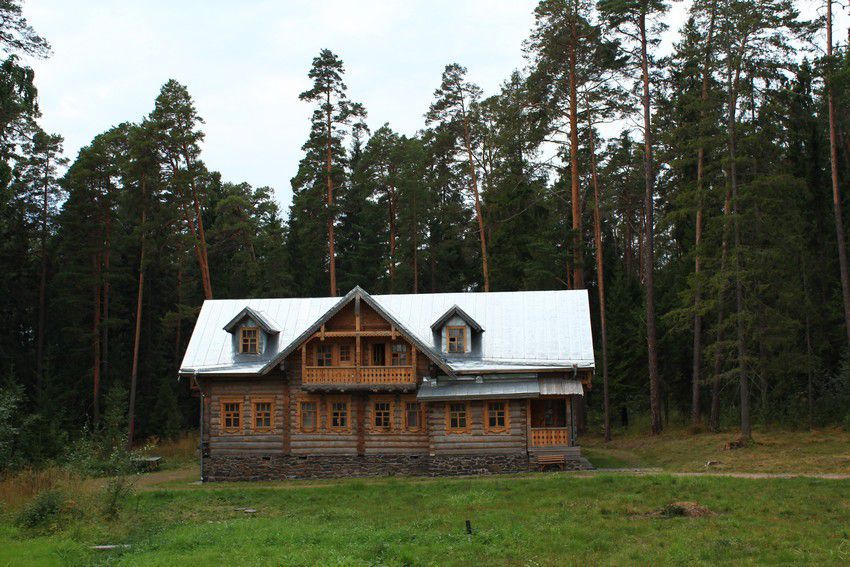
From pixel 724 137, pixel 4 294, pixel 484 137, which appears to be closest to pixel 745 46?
pixel 724 137

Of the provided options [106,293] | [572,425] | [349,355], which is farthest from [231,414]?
[106,293]

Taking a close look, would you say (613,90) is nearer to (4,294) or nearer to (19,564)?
(19,564)

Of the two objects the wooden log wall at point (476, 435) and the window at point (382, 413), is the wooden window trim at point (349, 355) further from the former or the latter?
the wooden log wall at point (476, 435)

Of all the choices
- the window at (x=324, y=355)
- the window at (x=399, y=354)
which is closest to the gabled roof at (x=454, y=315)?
the window at (x=399, y=354)

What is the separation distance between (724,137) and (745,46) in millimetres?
3955

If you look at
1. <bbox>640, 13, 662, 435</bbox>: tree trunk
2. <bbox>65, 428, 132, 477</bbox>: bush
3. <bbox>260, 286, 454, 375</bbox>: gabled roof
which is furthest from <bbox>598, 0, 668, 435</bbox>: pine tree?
<bbox>65, 428, 132, 477</bbox>: bush

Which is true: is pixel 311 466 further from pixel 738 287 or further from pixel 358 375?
pixel 738 287

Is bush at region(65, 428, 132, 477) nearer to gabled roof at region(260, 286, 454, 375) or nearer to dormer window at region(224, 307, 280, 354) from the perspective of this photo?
gabled roof at region(260, 286, 454, 375)

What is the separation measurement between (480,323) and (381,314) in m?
4.79

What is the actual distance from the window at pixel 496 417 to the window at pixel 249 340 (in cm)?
957

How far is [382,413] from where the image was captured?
105ft

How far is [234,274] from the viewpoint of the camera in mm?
58906

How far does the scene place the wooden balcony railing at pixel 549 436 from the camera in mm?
30453

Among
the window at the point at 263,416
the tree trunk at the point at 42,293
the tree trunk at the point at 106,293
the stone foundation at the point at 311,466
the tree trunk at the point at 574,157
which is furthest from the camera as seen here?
the tree trunk at the point at 42,293
